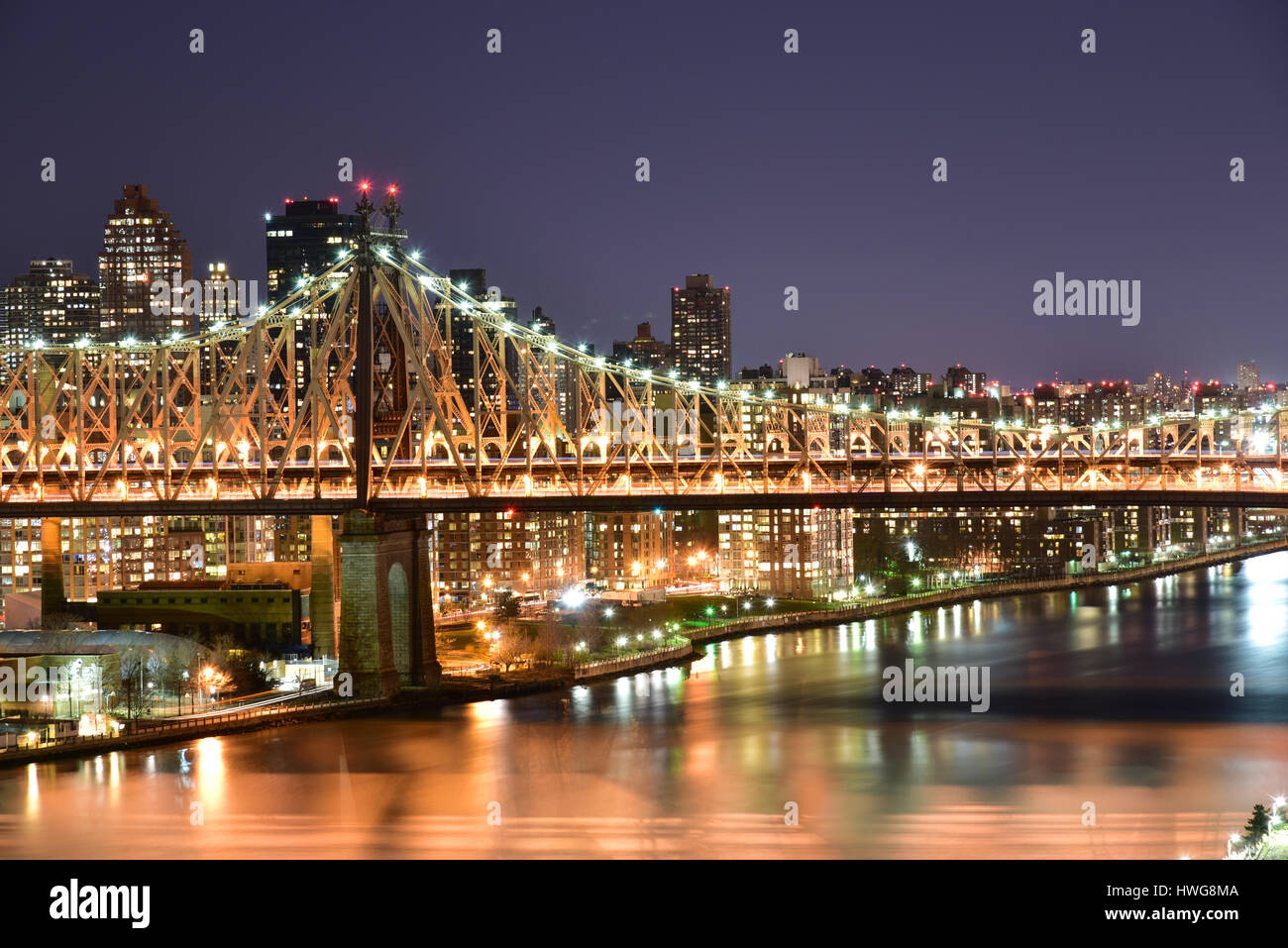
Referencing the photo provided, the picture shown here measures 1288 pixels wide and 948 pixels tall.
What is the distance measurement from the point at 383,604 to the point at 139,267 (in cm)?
7466

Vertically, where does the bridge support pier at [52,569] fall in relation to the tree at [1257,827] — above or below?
above

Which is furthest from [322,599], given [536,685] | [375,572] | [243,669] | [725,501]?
[725,501]

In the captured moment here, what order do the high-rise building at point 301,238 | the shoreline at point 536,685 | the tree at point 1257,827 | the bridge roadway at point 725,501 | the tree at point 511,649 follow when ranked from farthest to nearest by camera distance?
the high-rise building at point 301,238 < the tree at point 511,649 < the bridge roadway at point 725,501 < the shoreline at point 536,685 < the tree at point 1257,827

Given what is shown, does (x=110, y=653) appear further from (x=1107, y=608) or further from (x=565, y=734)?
(x=1107, y=608)

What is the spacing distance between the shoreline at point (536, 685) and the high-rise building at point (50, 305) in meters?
53.1

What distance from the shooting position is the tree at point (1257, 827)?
60.7 ft

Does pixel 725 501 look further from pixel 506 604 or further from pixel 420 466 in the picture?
pixel 506 604

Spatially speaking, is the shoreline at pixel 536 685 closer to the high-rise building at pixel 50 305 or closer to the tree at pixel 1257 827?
the tree at pixel 1257 827

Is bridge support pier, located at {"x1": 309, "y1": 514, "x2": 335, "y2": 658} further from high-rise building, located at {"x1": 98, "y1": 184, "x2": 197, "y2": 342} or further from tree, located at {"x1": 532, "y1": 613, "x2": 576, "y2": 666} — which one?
high-rise building, located at {"x1": 98, "y1": 184, "x2": 197, "y2": 342}

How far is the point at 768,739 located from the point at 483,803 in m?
6.38

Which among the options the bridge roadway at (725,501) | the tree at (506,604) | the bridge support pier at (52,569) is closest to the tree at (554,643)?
the tree at (506,604)
